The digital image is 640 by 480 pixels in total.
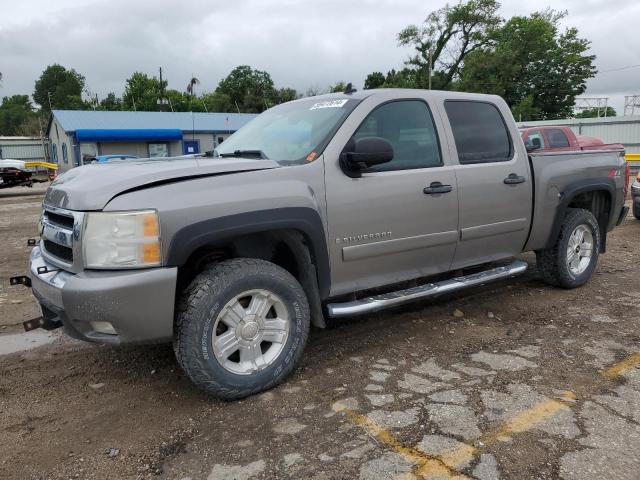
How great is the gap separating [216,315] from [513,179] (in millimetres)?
2875

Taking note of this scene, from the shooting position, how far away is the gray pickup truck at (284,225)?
2.84 meters

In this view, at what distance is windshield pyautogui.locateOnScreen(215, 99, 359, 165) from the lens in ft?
Result: 12.0

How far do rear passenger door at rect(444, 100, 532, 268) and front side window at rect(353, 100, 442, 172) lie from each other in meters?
0.22

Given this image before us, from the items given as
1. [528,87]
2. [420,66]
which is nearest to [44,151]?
[420,66]

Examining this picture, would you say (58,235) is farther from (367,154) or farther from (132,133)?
(132,133)

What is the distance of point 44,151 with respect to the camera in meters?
41.2

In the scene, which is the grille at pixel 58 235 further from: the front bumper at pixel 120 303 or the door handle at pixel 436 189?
the door handle at pixel 436 189

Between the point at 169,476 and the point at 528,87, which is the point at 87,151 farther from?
the point at 528,87

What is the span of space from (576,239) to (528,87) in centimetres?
5092

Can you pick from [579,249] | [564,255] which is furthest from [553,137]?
[564,255]

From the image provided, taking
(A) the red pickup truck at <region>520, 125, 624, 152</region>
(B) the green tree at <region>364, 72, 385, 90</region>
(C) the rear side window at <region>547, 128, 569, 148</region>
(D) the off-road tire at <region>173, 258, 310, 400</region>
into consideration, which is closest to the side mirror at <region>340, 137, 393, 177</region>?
(D) the off-road tire at <region>173, 258, 310, 400</region>

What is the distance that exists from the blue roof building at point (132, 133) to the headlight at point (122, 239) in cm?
2909

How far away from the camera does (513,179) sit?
456 cm

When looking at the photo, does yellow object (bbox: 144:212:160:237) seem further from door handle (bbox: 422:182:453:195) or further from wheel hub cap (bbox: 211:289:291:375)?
door handle (bbox: 422:182:453:195)
